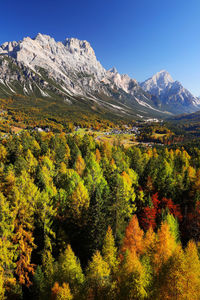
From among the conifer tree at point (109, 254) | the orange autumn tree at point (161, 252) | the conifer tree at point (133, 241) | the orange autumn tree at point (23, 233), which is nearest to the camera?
the orange autumn tree at point (161, 252)

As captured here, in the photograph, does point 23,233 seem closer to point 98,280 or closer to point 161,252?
point 98,280

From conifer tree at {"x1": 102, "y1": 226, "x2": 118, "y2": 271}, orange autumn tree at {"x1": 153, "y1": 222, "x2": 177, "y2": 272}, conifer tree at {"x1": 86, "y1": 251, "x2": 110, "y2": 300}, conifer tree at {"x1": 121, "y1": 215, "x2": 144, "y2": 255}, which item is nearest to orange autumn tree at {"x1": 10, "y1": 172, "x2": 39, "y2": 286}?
conifer tree at {"x1": 102, "y1": 226, "x2": 118, "y2": 271}

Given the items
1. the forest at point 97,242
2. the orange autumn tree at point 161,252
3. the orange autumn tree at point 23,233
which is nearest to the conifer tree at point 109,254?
the forest at point 97,242

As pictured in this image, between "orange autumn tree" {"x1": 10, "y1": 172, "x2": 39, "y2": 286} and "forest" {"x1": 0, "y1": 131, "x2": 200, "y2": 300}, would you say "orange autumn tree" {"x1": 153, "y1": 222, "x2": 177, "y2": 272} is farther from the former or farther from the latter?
"orange autumn tree" {"x1": 10, "y1": 172, "x2": 39, "y2": 286}

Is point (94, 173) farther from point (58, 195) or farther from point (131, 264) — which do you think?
point (131, 264)

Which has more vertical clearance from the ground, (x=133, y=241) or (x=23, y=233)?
(x=23, y=233)

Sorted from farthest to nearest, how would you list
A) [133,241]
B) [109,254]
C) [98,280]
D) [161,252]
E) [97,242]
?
[97,242] < [133,241] < [109,254] < [161,252] < [98,280]

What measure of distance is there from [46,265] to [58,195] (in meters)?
15.5

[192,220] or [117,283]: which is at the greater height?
[117,283]

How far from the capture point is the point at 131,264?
17.9 meters

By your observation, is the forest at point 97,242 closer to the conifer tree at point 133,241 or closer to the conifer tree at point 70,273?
the conifer tree at point 133,241

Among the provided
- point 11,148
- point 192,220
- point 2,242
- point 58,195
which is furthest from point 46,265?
point 11,148

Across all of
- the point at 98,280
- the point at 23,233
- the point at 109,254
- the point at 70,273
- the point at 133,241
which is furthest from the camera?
the point at 133,241

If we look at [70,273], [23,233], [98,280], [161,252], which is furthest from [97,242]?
[23,233]
